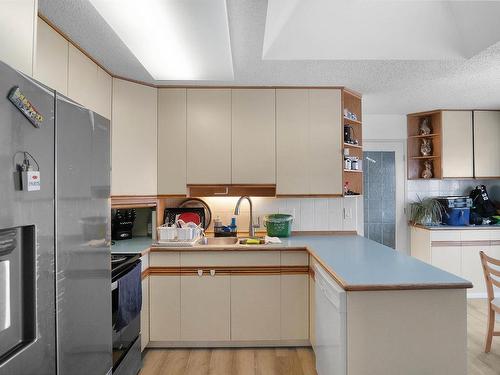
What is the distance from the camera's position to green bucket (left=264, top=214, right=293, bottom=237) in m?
3.22

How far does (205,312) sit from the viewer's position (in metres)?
2.76

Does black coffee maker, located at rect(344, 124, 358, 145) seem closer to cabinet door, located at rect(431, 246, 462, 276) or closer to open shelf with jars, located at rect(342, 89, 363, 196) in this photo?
open shelf with jars, located at rect(342, 89, 363, 196)

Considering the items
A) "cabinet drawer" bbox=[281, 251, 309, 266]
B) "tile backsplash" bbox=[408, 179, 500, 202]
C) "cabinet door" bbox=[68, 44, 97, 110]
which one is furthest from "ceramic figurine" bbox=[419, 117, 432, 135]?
"cabinet door" bbox=[68, 44, 97, 110]

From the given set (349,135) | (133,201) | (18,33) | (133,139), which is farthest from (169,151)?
(18,33)

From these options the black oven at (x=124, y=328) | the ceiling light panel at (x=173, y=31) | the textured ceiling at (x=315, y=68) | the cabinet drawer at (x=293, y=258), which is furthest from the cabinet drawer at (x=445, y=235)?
the black oven at (x=124, y=328)

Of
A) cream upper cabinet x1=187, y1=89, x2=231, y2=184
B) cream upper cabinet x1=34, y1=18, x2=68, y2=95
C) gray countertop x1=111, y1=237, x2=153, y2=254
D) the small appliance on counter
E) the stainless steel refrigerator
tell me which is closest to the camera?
the stainless steel refrigerator

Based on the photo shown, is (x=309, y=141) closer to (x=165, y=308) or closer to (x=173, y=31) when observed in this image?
(x=173, y=31)

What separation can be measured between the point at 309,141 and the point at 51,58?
2.20m

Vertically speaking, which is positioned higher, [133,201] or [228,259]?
[133,201]

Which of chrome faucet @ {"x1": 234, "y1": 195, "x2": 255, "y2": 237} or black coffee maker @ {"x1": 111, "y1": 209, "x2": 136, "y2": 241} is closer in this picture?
black coffee maker @ {"x1": 111, "y1": 209, "x2": 136, "y2": 241}

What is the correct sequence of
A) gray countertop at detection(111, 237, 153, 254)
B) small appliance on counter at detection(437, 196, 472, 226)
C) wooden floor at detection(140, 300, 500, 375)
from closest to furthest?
wooden floor at detection(140, 300, 500, 375), gray countertop at detection(111, 237, 153, 254), small appliance on counter at detection(437, 196, 472, 226)

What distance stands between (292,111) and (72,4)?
79.2 inches

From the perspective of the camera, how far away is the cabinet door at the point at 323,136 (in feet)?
10.5

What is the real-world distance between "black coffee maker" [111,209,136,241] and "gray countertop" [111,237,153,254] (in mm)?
70
